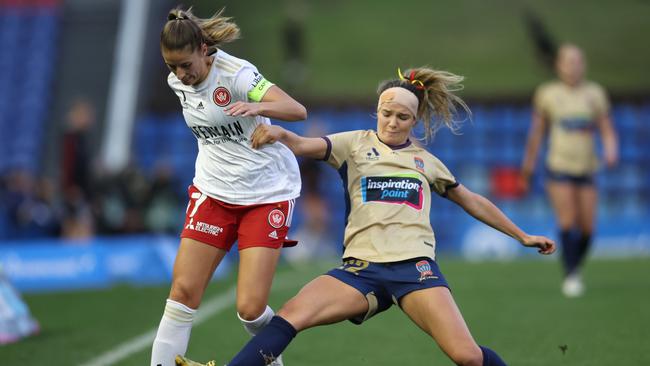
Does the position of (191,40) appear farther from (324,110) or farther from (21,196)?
(324,110)

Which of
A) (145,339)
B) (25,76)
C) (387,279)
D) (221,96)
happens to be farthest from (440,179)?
(25,76)

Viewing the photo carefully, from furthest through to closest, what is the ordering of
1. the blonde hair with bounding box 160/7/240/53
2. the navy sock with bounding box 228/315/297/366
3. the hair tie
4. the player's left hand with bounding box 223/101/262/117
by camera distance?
the hair tie
the blonde hair with bounding box 160/7/240/53
the player's left hand with bounding box 223/101/262/117
the navy sock with bounding box 228/315/297/366

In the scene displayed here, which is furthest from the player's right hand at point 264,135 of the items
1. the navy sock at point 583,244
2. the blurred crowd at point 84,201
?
the blurred crowd at point 84,201

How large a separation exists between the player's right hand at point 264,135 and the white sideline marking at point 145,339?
2.47m

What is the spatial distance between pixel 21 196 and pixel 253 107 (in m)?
11.8

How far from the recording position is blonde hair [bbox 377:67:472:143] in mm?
6320

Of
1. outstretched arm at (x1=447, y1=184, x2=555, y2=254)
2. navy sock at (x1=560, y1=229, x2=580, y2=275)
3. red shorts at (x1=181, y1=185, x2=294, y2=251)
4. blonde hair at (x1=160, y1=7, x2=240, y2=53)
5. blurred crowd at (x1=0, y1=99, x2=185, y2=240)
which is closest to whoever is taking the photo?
blonde hair at (x1=160, y1=7, x2=240, y2=53)

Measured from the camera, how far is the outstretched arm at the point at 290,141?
18.5ft

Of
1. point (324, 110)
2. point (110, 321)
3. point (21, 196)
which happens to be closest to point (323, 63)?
point (324, 110)

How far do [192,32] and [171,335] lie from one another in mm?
1694

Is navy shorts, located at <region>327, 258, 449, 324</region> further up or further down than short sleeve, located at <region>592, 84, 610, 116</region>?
further down

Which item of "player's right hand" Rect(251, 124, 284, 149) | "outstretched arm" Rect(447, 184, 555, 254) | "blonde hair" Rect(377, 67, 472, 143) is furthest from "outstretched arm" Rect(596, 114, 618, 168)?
"player's right hand" Rect(251, 124, 284, 149)

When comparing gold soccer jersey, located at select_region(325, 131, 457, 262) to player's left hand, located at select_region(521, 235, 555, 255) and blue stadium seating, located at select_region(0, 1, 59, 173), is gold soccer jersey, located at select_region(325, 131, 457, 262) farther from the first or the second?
blue stadium seating, located at select_region(0, 1, 59, 173)

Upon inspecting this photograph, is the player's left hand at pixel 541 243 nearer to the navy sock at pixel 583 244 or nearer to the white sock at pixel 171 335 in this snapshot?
the white sock at pixel 171 335
